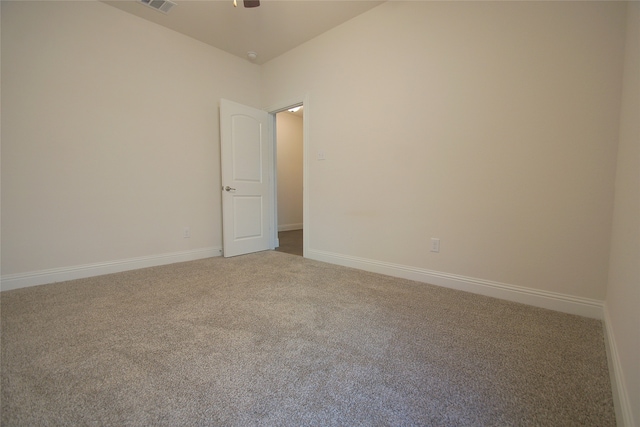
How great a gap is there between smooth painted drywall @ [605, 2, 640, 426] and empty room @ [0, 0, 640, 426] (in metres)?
0.02

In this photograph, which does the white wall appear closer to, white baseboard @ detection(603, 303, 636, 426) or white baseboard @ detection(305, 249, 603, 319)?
white baseboard @ detection(305, 249, 603, 319)

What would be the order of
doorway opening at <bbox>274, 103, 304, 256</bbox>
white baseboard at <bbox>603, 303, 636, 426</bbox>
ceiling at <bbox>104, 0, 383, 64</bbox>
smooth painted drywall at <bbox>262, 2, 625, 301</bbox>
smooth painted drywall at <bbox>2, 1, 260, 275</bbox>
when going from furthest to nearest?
doorway opening at <bbox>274, 103, 304, 256</bbox>
ceiling at <bbox>104, 0, 383, 64</bbox>
smooth painted drywall at <bbox>2, 1, 260, 275</bbox>
smooth painted drywall at <bbox>262, 2, 625, 301</bbox>
white baseboard at <bbox>603, 303, 636, 426</bbox>

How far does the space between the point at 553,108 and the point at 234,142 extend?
3.17m

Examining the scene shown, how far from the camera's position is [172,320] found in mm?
1569

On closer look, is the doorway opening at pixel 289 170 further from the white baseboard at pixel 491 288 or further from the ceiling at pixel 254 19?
the white baseboard at pixel 491 288

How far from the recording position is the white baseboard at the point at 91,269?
82.7 inches

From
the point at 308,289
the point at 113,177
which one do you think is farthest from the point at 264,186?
the point at 308,289

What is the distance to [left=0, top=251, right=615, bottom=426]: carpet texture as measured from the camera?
904 millimetres

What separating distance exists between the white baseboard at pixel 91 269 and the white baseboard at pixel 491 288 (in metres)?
1.98

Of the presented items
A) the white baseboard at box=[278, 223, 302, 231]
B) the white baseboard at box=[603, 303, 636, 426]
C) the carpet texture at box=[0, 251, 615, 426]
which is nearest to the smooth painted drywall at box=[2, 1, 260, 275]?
the carpet texture at box=[0, 251, 615, 426]

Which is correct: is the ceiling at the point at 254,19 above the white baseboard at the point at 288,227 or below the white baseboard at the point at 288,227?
above

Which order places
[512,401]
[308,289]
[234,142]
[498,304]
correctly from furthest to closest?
[234,142]
[308,289]
[498,304]
[512,401]

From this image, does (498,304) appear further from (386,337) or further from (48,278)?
(48,278)

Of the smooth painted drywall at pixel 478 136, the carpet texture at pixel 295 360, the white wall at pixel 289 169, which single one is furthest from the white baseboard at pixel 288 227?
the carpet texture at pixel 295 360
